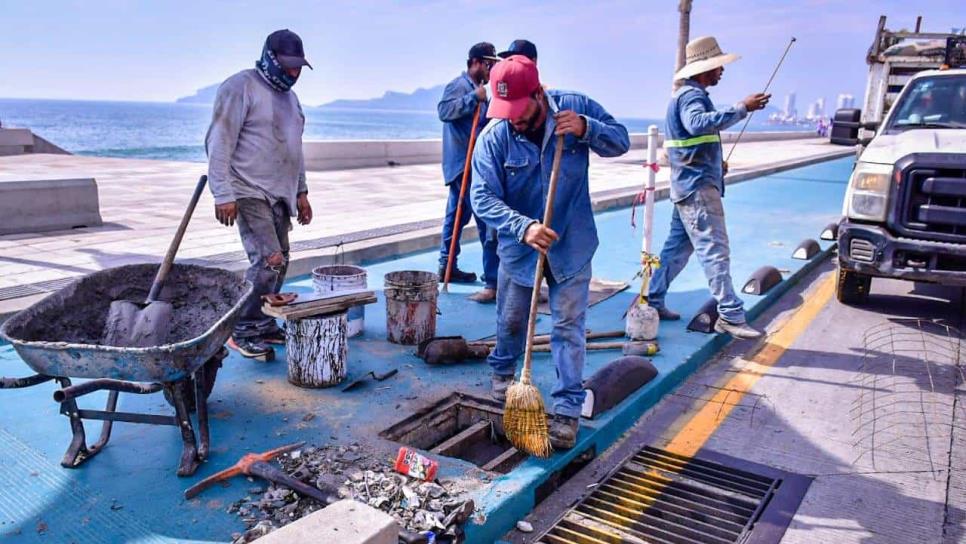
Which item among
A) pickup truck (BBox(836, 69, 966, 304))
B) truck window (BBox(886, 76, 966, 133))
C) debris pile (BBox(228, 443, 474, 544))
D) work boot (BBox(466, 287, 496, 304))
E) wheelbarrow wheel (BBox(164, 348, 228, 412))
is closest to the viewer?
debris pile (BBox(228, 443, 474, 544))

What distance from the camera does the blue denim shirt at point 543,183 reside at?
3.75 metres

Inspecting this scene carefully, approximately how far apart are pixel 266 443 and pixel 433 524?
1237 millimetres

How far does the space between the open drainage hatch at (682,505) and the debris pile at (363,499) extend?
0.50 m

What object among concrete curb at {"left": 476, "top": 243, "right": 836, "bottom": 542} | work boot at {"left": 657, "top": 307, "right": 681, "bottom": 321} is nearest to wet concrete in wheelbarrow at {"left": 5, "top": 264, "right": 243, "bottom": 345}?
concrete curb at {"left": 476, "top": 243, "right": 836, "bottom": 542}

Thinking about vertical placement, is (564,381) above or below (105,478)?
above

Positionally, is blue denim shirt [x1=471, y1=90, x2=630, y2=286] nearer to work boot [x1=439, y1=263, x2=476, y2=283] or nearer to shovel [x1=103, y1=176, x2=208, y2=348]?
shovel [x1=103, y1=176, x2=208, y2=348]

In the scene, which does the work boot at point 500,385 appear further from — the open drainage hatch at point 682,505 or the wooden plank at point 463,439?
the open drainage hatch at point 682,505

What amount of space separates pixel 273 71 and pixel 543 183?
82.4 inches

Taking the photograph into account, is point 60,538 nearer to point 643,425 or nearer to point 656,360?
point 643,425

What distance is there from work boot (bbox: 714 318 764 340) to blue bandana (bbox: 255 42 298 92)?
392 centimetres

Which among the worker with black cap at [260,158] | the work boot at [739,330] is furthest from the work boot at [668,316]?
the worker with black cap at [260,158]

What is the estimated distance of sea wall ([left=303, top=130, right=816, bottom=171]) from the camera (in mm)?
18594

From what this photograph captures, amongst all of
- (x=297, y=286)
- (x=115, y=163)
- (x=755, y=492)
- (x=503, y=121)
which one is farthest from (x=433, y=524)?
(x=115, y=163)

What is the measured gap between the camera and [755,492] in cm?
371
